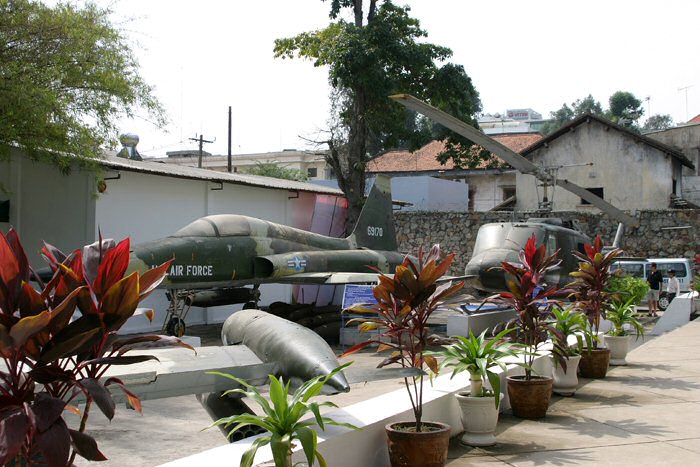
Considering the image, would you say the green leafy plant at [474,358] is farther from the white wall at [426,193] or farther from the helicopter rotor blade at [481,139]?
the white wall at [426,193]

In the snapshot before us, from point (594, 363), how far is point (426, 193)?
24198 millimetres

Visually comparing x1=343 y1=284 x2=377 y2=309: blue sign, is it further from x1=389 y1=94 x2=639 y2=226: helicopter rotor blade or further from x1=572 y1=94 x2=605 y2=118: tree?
x1=572 y1=94 x2=605 y2=118: tree

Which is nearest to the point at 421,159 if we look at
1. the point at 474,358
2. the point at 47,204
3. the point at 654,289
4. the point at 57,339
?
the point at 654,289

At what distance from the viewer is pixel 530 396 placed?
21.4ft

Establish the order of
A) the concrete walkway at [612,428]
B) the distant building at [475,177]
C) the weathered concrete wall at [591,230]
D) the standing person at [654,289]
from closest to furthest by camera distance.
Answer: the concrete walkway at [612,428] < the standing person at [654,289] < the weathered concrete wall at [591,230] < the distant building at [475,177]

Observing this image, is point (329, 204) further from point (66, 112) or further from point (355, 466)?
point (355, 466)

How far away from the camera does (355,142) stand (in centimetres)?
2297

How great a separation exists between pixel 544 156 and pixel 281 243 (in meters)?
22.0

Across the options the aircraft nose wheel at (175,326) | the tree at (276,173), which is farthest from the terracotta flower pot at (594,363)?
the tree at (276,173)

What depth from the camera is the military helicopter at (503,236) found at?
1421 centimetres

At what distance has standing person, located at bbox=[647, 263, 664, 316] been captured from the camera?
21.3 meters

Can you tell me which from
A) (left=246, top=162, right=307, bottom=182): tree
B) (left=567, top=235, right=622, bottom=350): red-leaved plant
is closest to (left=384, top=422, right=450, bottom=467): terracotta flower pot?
(left=567, top=235, right=622, bottom=350): red-leaved plant

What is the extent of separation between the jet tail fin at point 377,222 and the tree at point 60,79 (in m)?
6.69

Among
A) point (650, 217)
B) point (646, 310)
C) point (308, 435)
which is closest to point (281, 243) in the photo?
point (308, 435)
